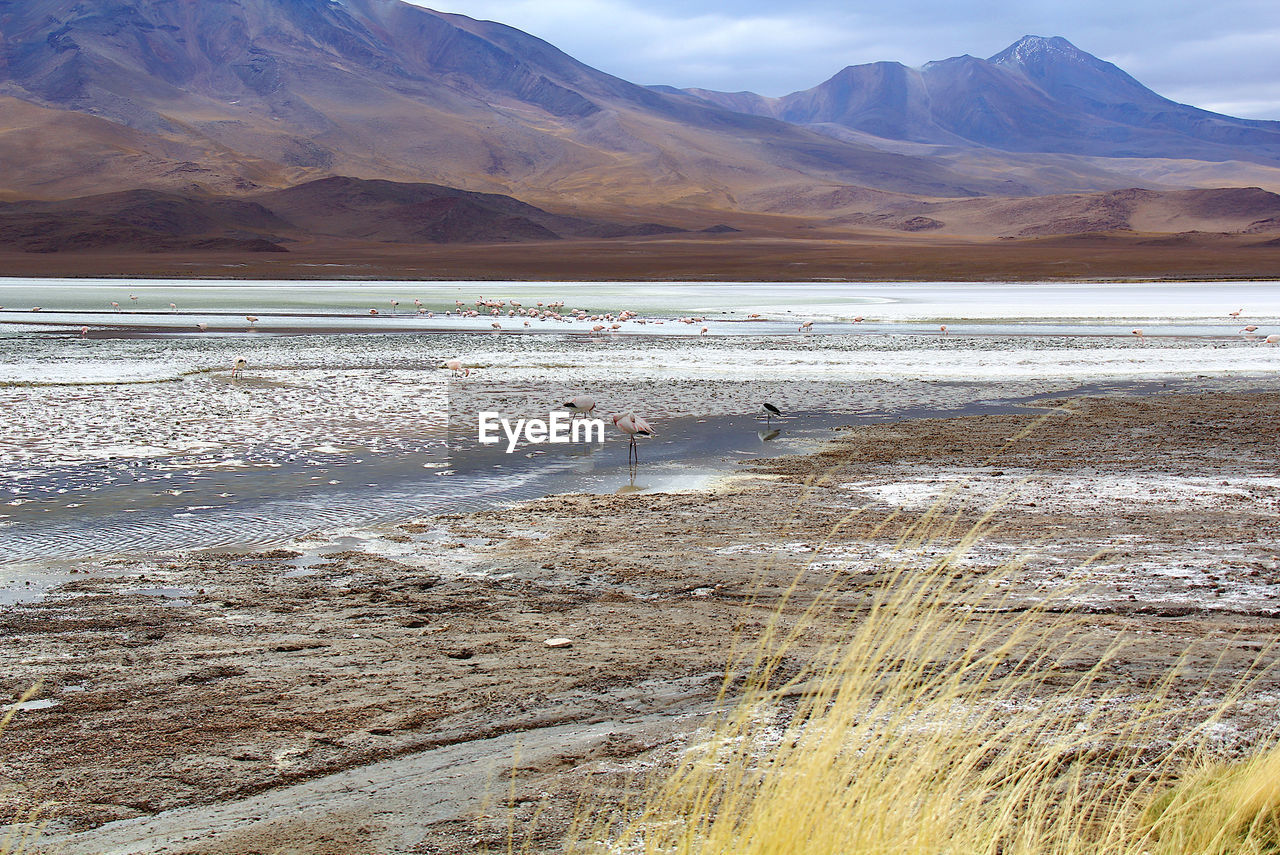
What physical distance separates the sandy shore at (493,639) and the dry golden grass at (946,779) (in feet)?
0.98

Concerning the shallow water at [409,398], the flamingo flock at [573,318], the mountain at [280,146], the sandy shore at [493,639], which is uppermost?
the mountain at [280,146]

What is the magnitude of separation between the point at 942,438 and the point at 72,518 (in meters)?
8.05

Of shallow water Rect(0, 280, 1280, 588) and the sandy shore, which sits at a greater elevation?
shallow water Rect(0, 280, 1280, 588)

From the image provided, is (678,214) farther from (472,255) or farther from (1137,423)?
(1137,423)

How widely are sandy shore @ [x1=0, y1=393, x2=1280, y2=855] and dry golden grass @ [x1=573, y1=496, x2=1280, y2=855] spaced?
300 millimetres

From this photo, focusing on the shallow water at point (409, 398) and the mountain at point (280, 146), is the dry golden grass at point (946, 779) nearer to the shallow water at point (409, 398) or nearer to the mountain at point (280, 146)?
the shallow water at point (409, 398)

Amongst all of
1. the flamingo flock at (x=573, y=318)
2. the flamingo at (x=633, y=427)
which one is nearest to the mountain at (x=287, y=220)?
the flamingo flock at (x=573, y=318)

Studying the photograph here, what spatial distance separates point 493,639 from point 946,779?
278 centimetres

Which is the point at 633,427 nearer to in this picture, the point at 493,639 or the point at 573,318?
the point at 493,639

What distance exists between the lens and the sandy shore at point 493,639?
12.6 ft

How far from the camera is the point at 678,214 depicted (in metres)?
139

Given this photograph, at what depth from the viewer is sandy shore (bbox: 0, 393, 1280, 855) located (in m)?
3.83

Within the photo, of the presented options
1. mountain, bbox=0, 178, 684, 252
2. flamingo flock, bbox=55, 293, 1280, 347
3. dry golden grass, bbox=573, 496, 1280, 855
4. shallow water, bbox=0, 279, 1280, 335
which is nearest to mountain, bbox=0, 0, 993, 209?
mountain, bbox=0, 178, 684, 252

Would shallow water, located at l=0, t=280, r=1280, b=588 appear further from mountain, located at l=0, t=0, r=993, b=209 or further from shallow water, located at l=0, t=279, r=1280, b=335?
mountain, located at l=0, t=0, r=993, b=209
